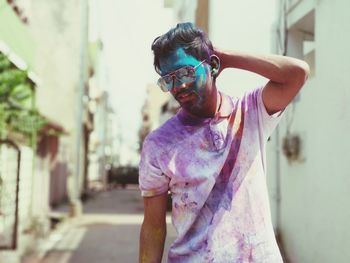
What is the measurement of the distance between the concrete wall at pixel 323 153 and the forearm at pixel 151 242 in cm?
382

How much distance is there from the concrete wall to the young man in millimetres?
3792

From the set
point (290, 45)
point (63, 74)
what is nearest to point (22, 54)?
point (290, 45)

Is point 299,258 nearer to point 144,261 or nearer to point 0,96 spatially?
point 0,96

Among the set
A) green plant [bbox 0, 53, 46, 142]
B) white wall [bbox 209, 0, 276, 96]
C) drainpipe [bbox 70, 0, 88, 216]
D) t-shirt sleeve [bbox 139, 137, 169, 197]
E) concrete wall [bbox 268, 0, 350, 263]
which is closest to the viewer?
t-shirt sleeve [bbox 139, 137, 169, 197]

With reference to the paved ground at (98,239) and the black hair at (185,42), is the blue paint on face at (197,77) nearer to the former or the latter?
the black hair at (185,42)

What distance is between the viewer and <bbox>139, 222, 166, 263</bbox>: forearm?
2.28 metres

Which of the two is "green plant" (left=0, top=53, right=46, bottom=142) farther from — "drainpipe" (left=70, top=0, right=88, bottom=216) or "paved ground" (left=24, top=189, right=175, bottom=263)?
"drainpipe" (left=70, top=0, right=88, bottom=216)

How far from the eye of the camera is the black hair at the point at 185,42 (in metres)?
2.11

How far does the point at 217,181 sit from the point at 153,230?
0.38 metres

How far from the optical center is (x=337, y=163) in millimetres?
5996

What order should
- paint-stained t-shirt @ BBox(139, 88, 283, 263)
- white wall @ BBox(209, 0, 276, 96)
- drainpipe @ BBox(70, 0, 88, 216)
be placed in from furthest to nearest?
drainpipe @ BBox(70, 0, 88, 216)
white wall @ BBox(209, 0, 276, 96)
paint-stained t-shirt @ BBox(139, 88, 283, 263)

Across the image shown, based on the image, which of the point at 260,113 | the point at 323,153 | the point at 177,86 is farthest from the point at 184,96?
the point at 323,153

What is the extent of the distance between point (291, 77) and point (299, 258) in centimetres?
610

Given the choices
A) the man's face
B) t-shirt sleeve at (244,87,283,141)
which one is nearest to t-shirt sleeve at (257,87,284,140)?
Answer: t-shirt sleeve at (244,87,283,141)
